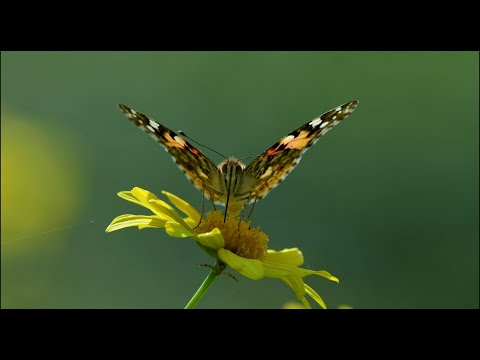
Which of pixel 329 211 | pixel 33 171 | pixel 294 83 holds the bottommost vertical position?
pixel 33 171

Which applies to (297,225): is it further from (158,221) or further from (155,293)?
(158,221)

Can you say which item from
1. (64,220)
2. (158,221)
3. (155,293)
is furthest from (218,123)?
(158,221)

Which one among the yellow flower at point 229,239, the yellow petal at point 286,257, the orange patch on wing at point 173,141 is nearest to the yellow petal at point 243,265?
the yellow flower at point 229,239

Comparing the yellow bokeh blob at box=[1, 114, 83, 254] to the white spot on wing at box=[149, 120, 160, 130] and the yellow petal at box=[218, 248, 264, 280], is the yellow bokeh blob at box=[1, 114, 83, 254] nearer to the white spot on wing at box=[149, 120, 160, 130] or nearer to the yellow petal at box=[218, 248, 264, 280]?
the white spot on wing at box=[149, 120, 160, 130]

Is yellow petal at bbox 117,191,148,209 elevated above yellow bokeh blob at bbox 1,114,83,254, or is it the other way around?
yellow bokeh blob at bbox 1,114,83,254

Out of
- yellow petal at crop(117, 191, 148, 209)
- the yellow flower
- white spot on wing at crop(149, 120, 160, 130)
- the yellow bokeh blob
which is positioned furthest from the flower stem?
the yellow bokeh blob

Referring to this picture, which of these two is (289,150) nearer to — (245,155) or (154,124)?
(154,124)
